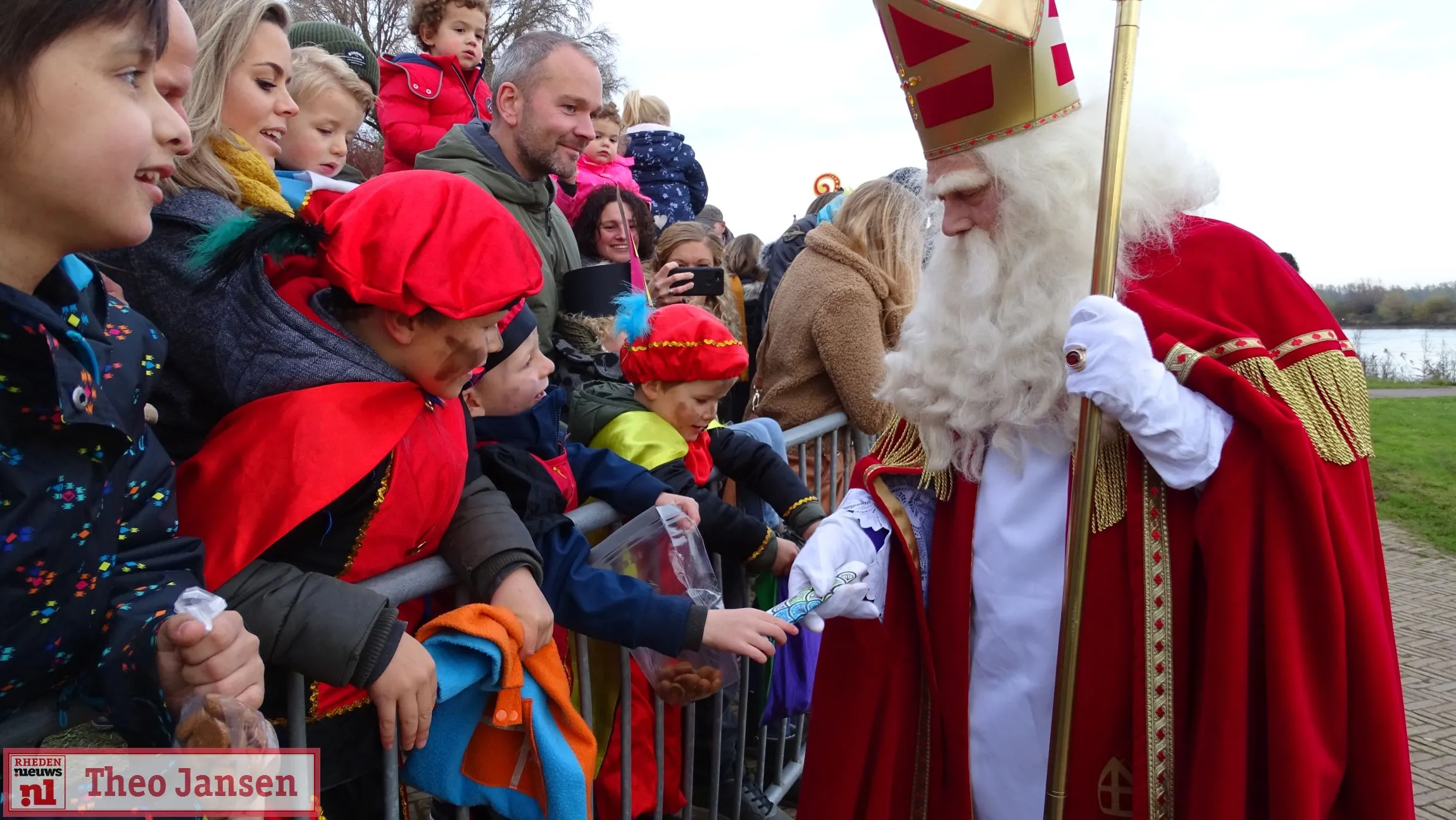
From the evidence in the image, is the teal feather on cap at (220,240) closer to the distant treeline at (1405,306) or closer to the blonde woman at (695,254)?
the blonde woman at (695,254)

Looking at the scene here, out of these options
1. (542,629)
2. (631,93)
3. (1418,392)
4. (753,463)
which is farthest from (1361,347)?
(542,629)

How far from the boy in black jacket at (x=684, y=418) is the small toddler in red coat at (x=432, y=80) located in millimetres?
1785

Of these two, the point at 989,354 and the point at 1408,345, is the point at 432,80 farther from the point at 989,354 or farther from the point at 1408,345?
the point at 1408,345

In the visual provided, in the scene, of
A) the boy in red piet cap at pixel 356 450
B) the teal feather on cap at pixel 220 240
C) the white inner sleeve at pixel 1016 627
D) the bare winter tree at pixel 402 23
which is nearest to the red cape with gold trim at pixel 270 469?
the boy in red piet cap at pixel 356 450

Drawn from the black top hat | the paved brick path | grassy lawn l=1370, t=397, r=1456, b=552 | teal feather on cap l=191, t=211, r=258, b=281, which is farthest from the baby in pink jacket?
grassy lawn l=1370, t=397, r=1456, b=552

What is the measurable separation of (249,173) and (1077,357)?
169 cm

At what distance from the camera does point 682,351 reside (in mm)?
2939

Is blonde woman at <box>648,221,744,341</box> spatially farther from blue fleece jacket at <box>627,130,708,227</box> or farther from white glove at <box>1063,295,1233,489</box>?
white glove at <box>1063,295,1233,489</box>

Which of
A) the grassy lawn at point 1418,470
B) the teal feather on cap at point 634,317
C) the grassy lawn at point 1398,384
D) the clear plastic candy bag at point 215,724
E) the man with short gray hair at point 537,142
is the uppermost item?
the man with short gray hair at point 537,142

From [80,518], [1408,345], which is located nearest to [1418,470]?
[80,518]

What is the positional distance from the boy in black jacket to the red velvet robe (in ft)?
2.40

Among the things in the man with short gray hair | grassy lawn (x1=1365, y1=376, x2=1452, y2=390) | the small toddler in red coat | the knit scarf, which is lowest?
grassy lawn (x1=1365, y1=376, x2=1452, y2=390)

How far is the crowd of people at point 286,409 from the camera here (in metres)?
1.17

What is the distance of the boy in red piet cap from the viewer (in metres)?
1.54
